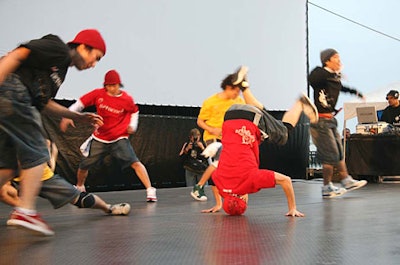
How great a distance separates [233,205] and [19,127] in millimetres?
1602

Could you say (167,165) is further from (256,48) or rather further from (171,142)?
(256,48)

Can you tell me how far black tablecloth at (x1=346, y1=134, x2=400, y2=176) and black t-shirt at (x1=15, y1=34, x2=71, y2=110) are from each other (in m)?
6.65

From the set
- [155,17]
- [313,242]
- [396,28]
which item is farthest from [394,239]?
[396,28]

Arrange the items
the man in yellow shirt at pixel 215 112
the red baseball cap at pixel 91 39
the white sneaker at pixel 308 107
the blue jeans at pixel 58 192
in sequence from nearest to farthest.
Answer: the red baseball cap at pixel 91 39 < the blue jeans at pixel 58 192 < the man in yellow shirt at pixel 215 112 < the white sneaker at pixel 308 107

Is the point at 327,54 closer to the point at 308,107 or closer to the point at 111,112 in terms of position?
the point at 308,107

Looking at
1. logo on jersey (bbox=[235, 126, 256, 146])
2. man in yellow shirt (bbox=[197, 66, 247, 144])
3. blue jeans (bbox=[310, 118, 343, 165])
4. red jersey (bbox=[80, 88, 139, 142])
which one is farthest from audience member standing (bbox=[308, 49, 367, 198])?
logo on jersey (bbox=[235, 126, 256, 146])

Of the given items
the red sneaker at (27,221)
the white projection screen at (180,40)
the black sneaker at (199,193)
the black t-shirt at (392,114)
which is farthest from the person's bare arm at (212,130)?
the black t-shirt at (392,114)

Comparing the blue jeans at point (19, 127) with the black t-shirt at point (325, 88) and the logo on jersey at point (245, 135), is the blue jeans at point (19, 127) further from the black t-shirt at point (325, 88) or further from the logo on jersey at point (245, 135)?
the black t-shirt at point (325, 88)

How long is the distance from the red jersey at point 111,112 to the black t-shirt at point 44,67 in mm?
2537

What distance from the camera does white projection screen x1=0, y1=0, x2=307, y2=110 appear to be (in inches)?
280

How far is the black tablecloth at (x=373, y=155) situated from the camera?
841 cm

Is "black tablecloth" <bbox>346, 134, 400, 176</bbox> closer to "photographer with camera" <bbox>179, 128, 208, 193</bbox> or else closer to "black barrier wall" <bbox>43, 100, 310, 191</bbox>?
"black barrier wall" <bbox>43, 100, 310, 191</bbox>

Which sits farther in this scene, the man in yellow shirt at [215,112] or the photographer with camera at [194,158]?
the photographer with camera at [194,158]

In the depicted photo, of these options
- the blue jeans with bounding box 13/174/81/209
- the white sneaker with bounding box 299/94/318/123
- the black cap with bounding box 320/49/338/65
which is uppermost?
the black cap with bounding box 320/49/338/65
